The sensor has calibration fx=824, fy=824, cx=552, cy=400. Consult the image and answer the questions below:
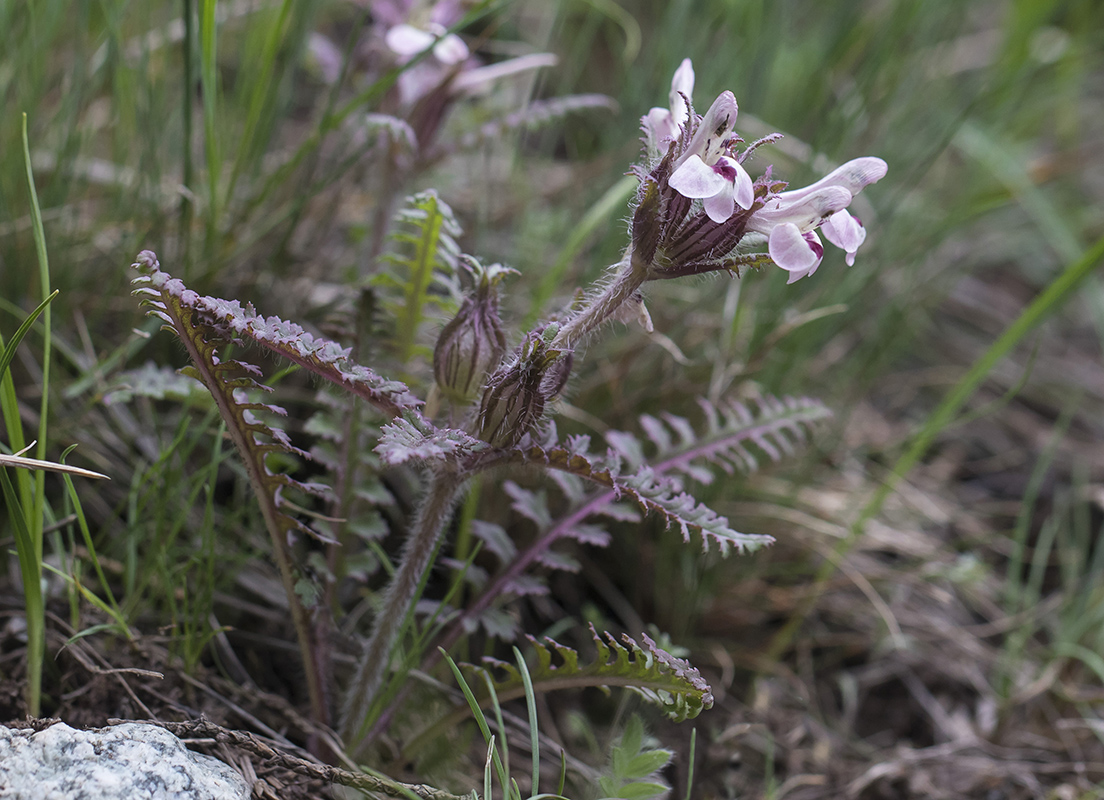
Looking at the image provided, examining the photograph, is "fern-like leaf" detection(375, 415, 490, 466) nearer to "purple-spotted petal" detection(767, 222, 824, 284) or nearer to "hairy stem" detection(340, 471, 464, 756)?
"hairy stem" detection(340, 471, 464, 756)

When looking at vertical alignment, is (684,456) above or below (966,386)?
below

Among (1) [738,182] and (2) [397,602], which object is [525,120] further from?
(2) [397,602]

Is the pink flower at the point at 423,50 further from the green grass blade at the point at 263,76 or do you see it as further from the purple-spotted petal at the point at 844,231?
the purple-spotted petal at the point at 844,231

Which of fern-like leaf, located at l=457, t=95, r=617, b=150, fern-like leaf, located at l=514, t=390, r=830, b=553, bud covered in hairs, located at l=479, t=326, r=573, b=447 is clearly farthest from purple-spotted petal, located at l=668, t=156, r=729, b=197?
fern-like leaf, located at l=457, t=95, r=617, b=150

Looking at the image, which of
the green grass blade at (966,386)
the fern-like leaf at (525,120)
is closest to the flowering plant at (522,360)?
the fern-like leaf at (525,120)

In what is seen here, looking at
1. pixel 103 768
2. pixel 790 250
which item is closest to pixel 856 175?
pixel 790 250

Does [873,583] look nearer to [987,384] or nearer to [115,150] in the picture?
[987,384]
